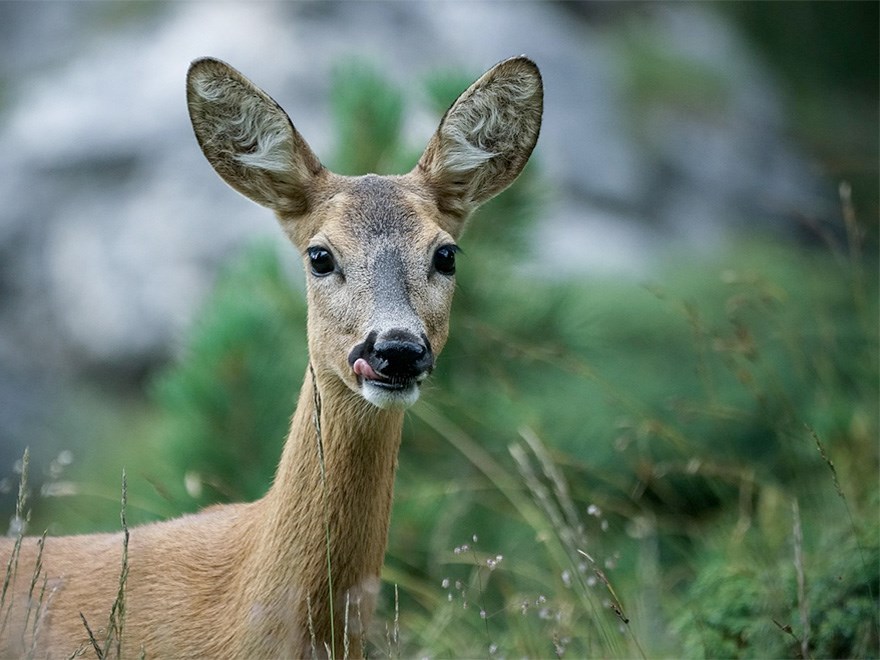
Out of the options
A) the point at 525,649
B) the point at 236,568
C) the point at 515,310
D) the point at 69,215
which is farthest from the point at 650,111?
the point at 236,568

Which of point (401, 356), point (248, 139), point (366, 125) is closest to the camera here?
point (401, 356)

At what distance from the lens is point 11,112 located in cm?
1209

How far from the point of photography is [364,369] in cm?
388

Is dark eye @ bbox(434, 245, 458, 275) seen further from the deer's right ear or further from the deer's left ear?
the deer's right ear

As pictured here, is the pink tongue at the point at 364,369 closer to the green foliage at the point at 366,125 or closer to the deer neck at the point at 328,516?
the deer neck at the point at 328,516

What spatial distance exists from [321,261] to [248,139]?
0.56 meters

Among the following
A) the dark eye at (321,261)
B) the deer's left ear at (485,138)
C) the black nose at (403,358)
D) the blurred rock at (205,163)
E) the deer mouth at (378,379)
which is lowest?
the blurred rock at (205,163)

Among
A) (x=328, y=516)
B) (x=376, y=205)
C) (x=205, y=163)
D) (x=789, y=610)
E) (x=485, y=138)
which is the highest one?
(x=485, y=138)

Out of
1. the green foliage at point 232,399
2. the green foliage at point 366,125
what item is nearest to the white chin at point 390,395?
the green foliage at point 232,399

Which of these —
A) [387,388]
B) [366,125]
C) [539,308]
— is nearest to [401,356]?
[387,388]

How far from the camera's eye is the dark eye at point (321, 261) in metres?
4.25

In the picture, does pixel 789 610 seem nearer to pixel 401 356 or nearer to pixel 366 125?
pixel 401 356

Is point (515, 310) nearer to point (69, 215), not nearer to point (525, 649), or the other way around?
point (525, 649)

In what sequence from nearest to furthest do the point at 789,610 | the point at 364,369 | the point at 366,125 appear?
the point at 364,369 → the point at 789,610 → the point at 366,125
